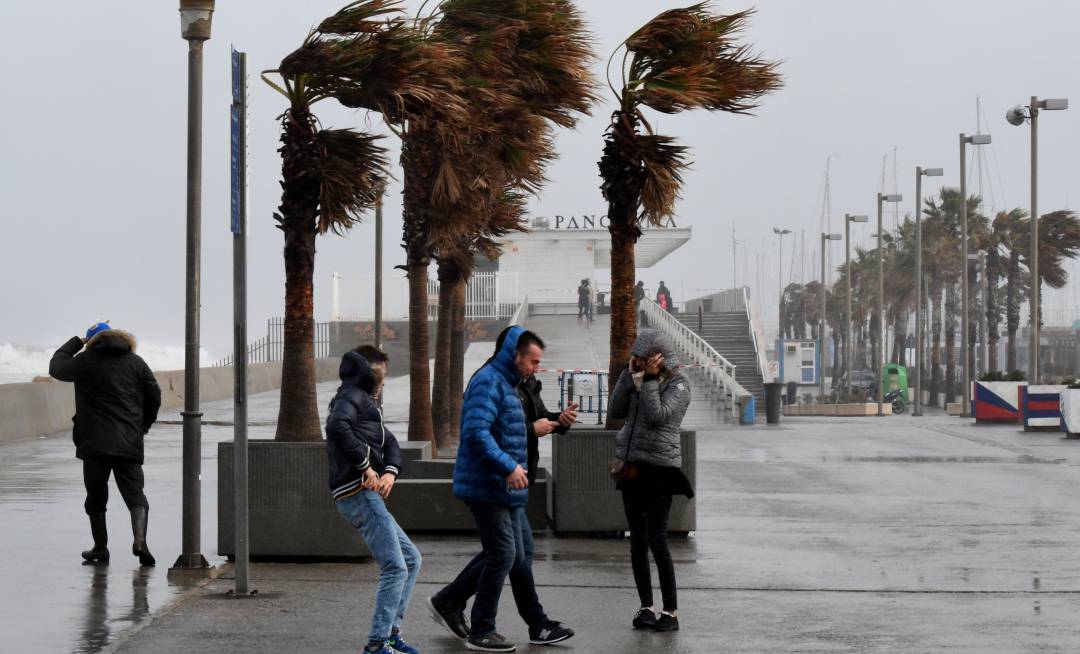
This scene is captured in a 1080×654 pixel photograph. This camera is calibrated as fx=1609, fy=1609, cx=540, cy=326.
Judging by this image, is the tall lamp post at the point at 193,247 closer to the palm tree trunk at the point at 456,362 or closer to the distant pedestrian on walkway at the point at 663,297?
the palm tree trunk at the point at 456,362

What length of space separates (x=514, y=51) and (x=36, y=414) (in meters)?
11.3

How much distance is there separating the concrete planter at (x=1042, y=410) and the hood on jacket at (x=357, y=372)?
2715cm

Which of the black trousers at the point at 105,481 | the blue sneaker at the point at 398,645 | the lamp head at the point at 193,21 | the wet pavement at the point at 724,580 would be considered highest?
the lamp head at the point at 193,21

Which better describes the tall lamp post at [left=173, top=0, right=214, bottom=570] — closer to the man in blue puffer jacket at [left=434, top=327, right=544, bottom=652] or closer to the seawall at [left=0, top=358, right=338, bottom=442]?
the man in blue puffer jacket at [left=434, top=327, right=544, bottom=652]

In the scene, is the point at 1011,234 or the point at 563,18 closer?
the point at 563,18

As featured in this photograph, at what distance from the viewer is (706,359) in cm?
4197

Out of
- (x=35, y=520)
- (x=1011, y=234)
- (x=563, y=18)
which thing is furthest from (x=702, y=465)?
(x=1011, y=234)

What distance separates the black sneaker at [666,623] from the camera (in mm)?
8766

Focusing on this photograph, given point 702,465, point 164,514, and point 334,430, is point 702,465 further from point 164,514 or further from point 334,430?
point 334,430

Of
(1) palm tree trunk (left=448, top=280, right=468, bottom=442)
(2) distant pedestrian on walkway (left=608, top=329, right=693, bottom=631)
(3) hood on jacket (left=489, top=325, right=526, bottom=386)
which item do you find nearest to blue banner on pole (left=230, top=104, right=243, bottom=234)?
(3) hood on jacket (left=489, top=325, right=526, bottom=386)

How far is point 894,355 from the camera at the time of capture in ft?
344

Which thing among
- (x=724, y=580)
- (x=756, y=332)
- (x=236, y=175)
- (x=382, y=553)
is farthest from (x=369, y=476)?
(x=756, y=332)

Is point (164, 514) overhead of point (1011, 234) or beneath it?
beneath

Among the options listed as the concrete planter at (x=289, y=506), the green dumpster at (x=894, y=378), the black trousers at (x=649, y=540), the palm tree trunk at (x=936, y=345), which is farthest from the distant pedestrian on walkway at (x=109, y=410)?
the palm tree trunk at (x=936, y=345)
